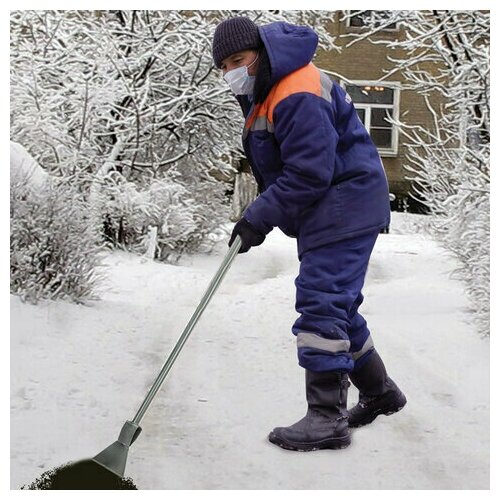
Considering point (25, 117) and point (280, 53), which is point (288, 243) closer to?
point (280, 53)

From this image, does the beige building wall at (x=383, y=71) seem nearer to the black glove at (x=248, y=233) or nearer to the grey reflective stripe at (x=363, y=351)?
the grey reflective stripe at (x=363, y=351)

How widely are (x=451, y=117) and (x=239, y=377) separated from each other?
1.85 meters

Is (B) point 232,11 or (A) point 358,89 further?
(B) point 232,11

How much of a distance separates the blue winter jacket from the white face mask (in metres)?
0.06

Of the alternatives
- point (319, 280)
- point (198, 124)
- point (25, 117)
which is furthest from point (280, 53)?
point (25, 117)

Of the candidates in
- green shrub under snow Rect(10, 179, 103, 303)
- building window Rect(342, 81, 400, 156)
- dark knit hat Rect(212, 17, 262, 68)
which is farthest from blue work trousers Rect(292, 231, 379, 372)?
green shrub under snow Rect(10, 179, 103, 303)

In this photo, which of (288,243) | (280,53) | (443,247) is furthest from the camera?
(443,247)

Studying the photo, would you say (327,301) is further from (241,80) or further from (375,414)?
(241,80)

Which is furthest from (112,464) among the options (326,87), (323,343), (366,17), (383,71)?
(366,17)

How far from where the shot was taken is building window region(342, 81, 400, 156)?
3.89 metres

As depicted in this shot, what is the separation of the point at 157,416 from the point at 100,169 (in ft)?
5.69

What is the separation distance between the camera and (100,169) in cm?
455

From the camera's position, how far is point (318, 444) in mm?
3105

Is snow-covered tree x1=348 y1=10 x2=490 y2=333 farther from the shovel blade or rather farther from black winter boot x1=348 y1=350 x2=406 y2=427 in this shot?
the shovel blade
